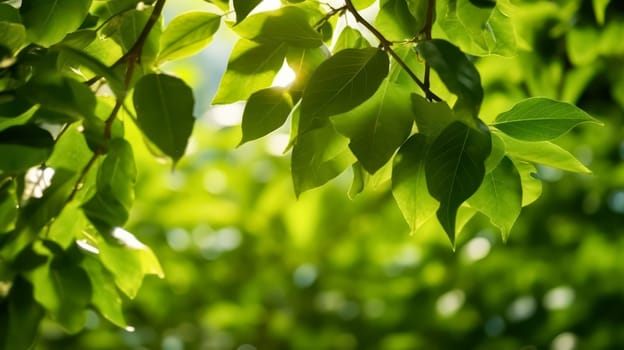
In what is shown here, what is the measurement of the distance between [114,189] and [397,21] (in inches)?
11.3

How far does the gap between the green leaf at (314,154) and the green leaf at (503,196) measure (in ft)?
0.41

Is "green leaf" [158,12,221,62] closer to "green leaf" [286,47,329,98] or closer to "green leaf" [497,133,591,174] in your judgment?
"green leaf" [286,47,329,98]

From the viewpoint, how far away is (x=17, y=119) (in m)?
0.77

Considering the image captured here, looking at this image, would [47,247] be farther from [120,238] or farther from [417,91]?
[417,91]

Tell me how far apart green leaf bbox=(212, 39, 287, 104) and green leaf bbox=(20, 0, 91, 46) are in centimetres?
14

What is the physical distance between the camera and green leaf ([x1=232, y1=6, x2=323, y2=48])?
73 cm

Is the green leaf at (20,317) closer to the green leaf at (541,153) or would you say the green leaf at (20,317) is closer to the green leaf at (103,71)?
the green leaf at (103,71)

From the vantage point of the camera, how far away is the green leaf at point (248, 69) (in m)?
0.77

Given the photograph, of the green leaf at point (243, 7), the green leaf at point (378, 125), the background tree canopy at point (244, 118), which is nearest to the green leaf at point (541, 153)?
the background tree canopy at point (244, 118)

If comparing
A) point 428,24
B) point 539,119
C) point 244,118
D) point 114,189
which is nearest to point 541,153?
point 539,119

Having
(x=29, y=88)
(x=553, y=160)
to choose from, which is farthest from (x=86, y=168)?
(x=553, y=160)

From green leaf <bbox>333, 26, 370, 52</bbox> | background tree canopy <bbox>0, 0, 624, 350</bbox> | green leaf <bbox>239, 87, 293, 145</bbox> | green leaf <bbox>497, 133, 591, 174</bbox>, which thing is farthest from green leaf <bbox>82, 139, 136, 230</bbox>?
green leaf <bbox>497, 133, 591, 174</bbox>

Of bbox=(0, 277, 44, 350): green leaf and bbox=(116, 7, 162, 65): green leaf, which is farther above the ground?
bbox=(116, 7, 162, 65): green leaf

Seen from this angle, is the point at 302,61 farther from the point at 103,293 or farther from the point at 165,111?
the point at 103,293
